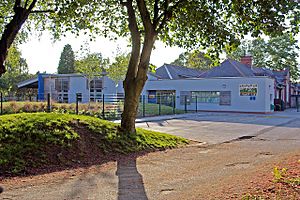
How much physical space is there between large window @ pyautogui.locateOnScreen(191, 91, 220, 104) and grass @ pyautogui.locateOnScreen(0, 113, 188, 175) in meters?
28.5

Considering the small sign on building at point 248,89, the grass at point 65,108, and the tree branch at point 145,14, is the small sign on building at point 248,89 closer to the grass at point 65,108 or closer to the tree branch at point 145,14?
the grass at point 65,108

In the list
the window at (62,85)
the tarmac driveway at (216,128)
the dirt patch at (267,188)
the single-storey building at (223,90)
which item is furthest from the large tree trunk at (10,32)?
the window at (62,85)

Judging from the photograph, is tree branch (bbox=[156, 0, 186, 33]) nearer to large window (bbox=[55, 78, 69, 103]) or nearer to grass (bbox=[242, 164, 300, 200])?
grass (bbox=[242, 164, 300, 200])

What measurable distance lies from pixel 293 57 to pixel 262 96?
1391 inches

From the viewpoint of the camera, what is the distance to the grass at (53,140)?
8.05 m

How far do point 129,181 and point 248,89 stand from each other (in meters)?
32.8

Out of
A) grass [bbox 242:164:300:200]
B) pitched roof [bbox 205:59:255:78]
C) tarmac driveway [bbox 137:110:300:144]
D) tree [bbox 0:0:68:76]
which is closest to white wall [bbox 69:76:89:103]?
pitched roof [bbox 205:59:255:78]

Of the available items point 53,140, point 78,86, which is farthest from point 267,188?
point 78,86

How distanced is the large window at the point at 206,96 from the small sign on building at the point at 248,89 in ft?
9.66

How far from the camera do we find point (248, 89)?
37.7 metres

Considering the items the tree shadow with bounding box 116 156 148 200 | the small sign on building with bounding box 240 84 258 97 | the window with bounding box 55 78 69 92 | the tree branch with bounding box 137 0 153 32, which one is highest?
the tree branch with bounding box 137 0 153 32

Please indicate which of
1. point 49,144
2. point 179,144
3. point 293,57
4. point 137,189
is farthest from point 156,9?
point 293,57

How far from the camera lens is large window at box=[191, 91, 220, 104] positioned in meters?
40.1

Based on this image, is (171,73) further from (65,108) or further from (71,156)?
(71,156)
